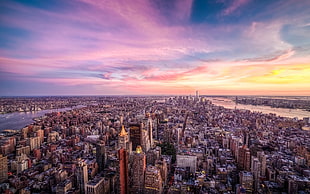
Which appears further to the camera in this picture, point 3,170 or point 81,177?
point 3,170

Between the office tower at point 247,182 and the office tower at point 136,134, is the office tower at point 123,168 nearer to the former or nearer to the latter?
the office tower at point 247,182

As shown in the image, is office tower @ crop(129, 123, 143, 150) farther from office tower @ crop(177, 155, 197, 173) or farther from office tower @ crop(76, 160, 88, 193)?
office tower @ crop(76, 160, 88, 193)

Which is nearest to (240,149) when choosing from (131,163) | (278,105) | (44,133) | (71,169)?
(131,163)

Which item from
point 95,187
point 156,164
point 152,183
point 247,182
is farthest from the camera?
point 156,164

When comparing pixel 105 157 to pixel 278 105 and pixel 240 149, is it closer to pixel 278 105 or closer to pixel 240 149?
pixel 240 149

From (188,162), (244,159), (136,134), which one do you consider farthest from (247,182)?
(136,134)

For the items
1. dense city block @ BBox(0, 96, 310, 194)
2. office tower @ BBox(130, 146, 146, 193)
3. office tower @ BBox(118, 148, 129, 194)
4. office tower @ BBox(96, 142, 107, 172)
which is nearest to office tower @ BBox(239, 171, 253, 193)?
dense city block @ BBox(0, 96, 310, 194)

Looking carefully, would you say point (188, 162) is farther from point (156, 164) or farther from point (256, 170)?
point (256, 170)

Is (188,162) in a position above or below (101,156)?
below
